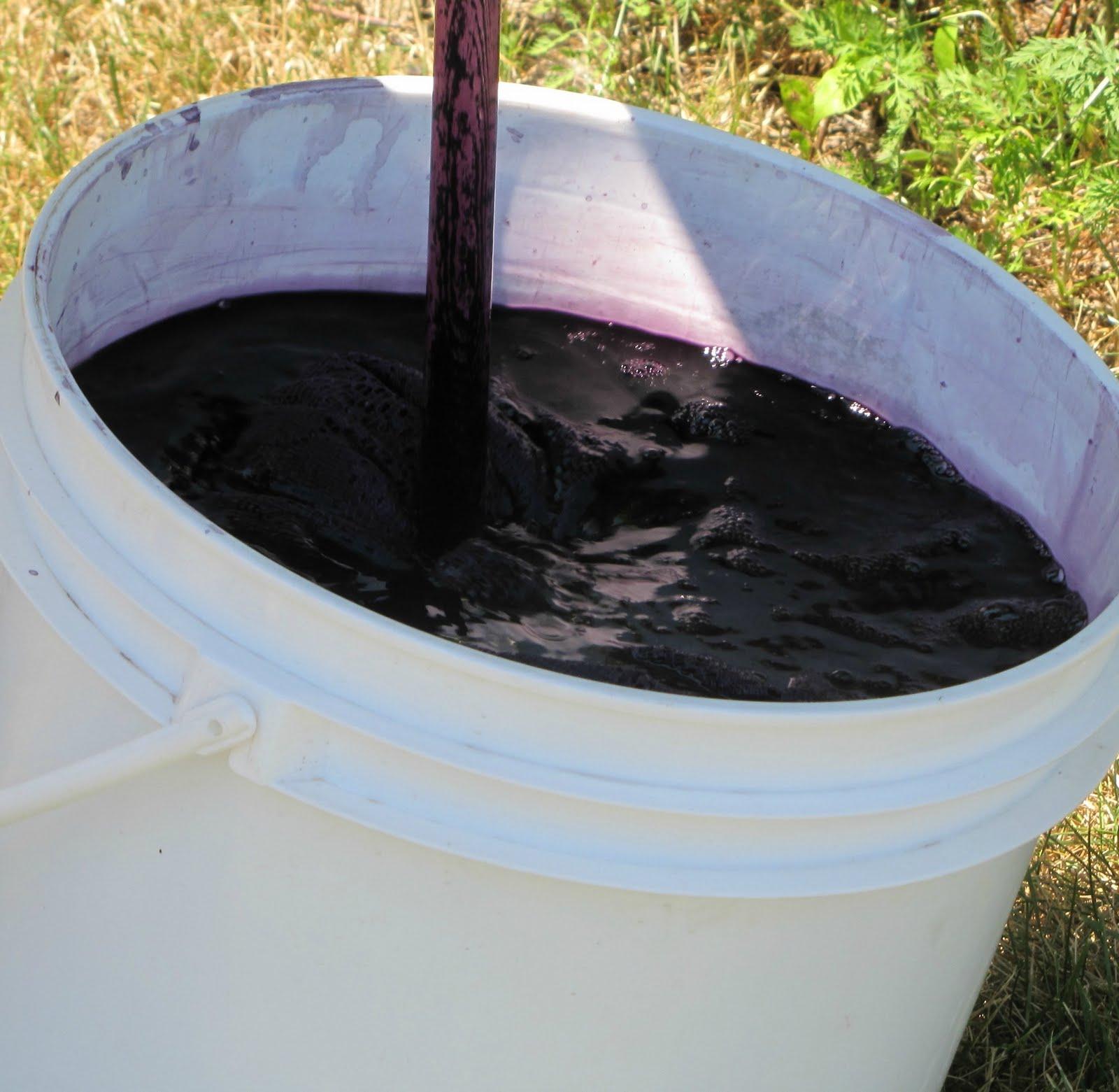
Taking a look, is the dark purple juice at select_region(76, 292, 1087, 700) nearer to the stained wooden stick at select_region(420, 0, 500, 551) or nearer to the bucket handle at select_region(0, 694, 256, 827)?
the stained wooden stick at select_region(420, 0, 500, 551)

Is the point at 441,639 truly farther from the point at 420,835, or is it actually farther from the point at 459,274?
the point at 459,274

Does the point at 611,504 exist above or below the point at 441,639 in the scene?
below

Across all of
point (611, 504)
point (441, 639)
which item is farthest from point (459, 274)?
point (441, 639)

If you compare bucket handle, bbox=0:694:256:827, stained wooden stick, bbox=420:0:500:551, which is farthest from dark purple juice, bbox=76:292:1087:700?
bucket handle, bbox=0:694:256:827

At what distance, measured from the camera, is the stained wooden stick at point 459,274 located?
118 cm

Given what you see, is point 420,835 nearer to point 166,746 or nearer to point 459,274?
point 166,746

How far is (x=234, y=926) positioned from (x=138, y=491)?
0.25 metres

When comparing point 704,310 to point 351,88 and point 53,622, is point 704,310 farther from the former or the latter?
point 53,622

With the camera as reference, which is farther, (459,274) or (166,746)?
(459,274)

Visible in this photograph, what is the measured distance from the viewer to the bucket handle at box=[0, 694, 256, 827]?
0.74m

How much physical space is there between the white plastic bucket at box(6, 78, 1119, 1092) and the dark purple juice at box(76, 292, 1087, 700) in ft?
0.59

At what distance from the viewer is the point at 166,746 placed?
0.74 metres

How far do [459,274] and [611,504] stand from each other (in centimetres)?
24

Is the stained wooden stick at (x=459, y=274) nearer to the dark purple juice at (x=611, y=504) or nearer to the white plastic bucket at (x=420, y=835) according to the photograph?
the dark purple juice at (x=611, y=504)
